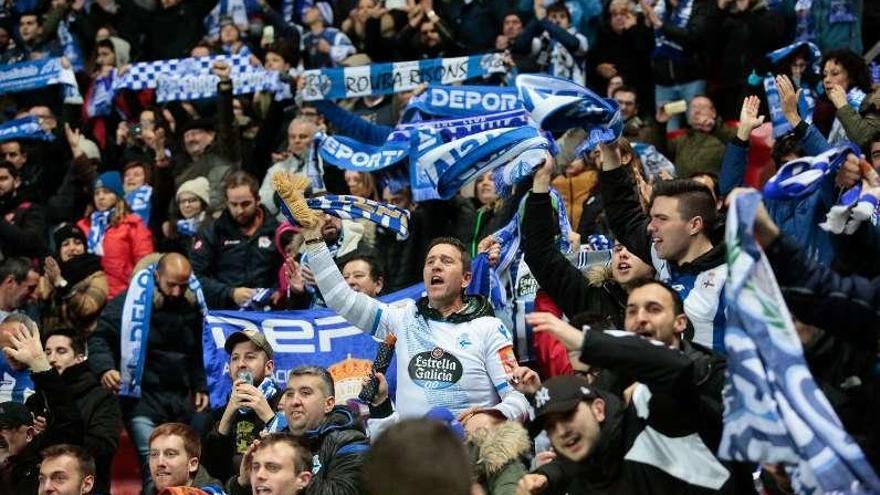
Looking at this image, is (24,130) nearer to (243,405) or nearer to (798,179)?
(243,405)

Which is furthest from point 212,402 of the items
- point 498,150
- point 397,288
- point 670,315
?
point 670,315

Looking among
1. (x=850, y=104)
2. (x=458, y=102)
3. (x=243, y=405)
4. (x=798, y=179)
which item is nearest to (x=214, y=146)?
(x=458, y=102)

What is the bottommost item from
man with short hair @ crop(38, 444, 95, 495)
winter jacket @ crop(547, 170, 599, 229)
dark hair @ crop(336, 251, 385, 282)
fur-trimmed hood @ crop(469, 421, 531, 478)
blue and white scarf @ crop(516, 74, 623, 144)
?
man with short hair @ crop(38, 444, 95, 495)

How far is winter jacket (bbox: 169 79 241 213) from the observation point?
41.8 feet

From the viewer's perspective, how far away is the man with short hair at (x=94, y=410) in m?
9.16

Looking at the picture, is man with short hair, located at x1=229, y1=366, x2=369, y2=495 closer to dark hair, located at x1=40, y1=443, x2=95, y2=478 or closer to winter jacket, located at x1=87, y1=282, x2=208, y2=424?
dark hair, located at x1=40, y1=443, x2=95, y2=478

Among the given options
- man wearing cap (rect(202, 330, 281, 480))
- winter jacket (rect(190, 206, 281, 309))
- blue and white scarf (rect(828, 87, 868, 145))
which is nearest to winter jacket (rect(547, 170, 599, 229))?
blue and white scarf (rect(828, 87, 868, 145))

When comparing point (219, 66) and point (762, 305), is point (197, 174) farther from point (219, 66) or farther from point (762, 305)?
point (762, 305)

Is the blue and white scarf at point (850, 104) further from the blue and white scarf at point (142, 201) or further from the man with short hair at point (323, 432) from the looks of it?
the blue and white scarf at point (142, 201)

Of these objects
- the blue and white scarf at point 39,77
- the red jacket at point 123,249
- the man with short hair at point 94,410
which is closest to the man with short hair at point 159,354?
the man with short hair at point 94,410

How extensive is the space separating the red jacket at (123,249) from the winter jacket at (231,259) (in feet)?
3.37

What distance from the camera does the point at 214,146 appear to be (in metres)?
13.3

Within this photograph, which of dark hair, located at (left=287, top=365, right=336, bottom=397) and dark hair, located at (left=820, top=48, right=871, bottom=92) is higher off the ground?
dark hair, located at (left=820, top=48, right=871, bottom=92)

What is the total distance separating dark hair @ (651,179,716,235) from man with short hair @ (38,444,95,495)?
3237mm
